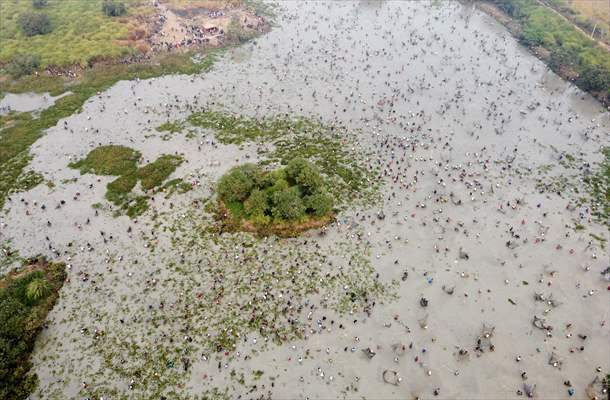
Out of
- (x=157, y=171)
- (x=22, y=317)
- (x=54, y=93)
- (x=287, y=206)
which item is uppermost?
(x=54, y=93)

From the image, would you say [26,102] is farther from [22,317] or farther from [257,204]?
[257,204]

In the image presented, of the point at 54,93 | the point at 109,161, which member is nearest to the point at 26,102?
the point at 54,93

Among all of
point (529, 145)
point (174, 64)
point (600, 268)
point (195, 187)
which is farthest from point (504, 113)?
point (174, 64)

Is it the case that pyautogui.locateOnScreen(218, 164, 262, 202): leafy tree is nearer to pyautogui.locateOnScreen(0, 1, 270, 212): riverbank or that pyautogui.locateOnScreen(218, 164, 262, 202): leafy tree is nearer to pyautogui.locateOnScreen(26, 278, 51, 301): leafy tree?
pyautogui.locateOnScreen(26, 278, 51, 301): leafy tree

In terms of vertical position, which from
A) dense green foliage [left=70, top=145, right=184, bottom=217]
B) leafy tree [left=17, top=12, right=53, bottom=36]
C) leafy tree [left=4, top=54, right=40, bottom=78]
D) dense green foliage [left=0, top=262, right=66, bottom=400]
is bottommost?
dense green foliage [left=0, top=262, right=66, bottom=400]

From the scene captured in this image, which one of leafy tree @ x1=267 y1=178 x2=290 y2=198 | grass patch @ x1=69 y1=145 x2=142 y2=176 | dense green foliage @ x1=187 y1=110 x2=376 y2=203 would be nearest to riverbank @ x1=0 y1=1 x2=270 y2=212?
grass patch @ x1=69 y1=145 x2=142 y2=176

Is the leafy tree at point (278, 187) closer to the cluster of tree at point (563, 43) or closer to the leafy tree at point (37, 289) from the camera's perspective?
the leafy tree at point (37, 289)

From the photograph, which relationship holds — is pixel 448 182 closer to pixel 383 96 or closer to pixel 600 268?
pixel 600 268
